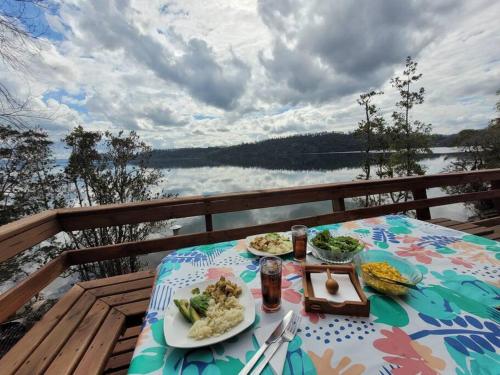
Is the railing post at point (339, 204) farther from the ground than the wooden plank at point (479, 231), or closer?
farther from the ground

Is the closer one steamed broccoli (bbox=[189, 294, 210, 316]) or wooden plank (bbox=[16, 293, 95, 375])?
steamed broccoli (bbox=[189, 294, 210, 316])

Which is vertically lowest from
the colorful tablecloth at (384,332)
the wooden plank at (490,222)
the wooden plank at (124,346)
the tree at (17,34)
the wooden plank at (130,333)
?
the wooden plank at (490,222)

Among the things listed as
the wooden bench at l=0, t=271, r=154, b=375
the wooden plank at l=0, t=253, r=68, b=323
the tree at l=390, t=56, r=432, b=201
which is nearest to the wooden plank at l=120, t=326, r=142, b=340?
the wooden bench at l=0, t=271, r=154, b=375

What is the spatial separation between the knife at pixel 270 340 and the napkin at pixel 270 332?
0.04ft

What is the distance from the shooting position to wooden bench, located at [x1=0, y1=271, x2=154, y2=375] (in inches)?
37.6

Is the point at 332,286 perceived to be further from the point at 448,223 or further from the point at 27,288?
the point at 448,223

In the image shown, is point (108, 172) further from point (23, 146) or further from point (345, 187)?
point (345, 187)

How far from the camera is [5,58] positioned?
2.79 m

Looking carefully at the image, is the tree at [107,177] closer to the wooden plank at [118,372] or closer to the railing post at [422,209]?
the wooden plank at [118,372]

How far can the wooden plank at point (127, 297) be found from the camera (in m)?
1.37

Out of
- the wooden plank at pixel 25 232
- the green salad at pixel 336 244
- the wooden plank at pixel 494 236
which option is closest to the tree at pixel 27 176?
the wooden plank at pixel 25 232

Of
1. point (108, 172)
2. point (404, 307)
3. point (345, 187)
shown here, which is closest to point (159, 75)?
point (108, 172)

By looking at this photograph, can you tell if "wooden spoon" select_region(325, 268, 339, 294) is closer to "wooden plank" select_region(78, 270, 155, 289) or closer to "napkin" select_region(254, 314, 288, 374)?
"napkin" select_region(254, 314, 288, 374)

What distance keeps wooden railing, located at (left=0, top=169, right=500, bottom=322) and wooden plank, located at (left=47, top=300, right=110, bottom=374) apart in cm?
36
